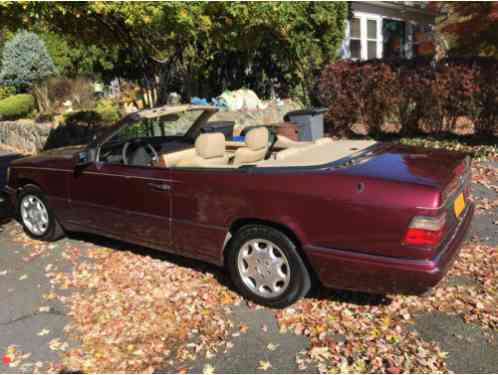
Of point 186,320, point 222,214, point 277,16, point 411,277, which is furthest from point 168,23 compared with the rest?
point 411,277

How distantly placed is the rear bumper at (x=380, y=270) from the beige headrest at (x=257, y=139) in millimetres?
1347

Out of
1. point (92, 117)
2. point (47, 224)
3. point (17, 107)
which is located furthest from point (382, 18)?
point (47, 224)

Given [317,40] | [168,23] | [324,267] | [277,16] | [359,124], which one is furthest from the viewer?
[317,40]

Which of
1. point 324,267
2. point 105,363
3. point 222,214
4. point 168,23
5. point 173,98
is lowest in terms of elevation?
point 105,363

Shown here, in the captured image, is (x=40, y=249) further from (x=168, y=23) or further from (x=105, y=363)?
(x=168, y=23)

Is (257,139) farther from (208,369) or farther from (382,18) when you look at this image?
(382,18)

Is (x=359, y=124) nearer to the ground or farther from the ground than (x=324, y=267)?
farther from the ground

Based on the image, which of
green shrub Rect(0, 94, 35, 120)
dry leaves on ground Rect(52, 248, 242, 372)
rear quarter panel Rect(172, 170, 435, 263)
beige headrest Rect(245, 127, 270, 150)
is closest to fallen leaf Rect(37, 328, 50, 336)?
dry leaves on ground Rect(52, 248, 242, 372)

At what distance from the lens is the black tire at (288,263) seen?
11.5ft

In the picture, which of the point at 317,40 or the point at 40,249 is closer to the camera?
the point at 40,249

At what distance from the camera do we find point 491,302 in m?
3.70

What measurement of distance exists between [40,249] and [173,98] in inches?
325

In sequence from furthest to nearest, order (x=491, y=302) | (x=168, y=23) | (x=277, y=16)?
(x=277, y=16) < (x=168, y=23) < (x=491, y=302)

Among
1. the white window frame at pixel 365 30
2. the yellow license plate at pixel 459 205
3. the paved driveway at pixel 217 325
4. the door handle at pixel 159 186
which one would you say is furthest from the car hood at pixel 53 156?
the white window frame at pixel 365 30
